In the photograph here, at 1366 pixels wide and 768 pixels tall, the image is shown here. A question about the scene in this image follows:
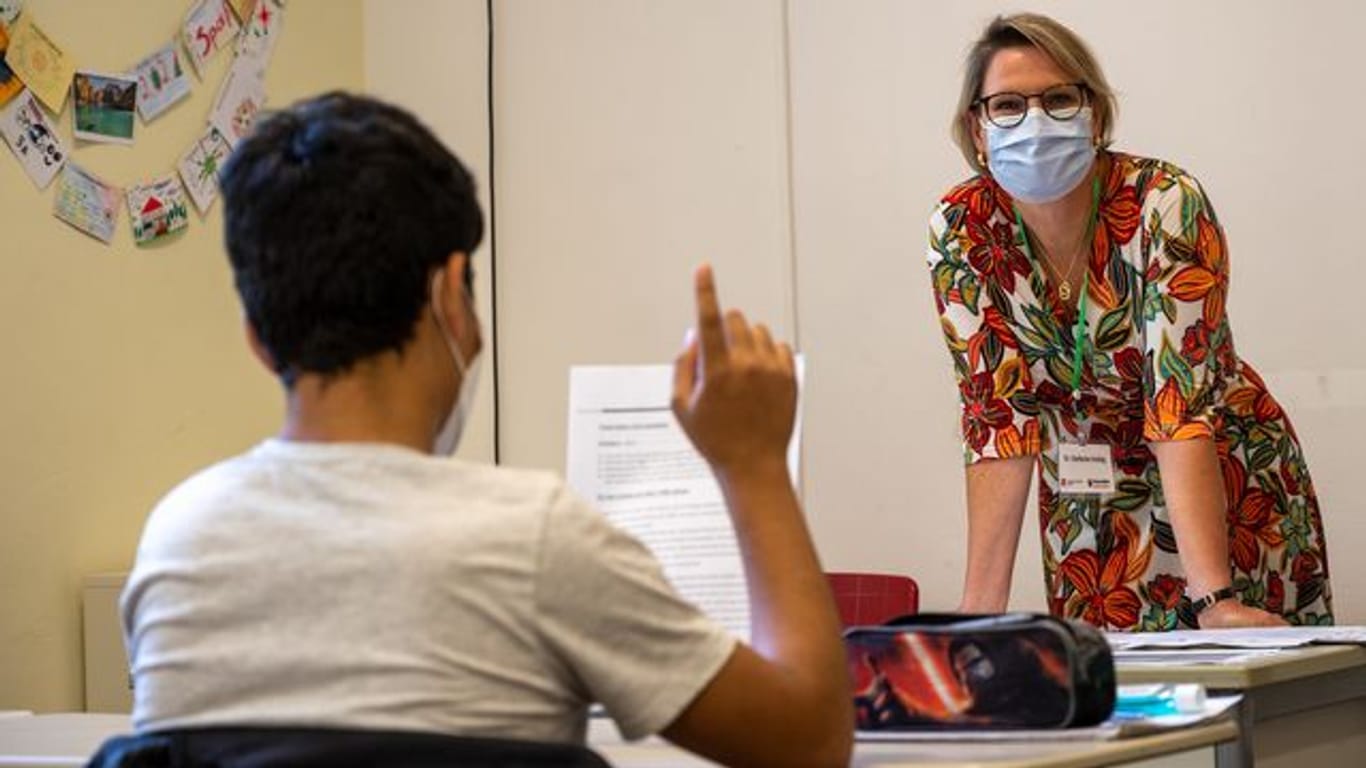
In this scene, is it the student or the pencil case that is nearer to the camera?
the student

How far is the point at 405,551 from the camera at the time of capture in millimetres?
1167

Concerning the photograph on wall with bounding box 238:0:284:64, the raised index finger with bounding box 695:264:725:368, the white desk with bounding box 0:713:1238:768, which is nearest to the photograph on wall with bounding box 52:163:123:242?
the photograph on wall with bounding box 238:0:284:64

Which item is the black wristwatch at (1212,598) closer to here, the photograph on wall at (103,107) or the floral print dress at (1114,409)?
the floral print dress at (1114,409)

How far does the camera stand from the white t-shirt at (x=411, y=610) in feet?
3.80

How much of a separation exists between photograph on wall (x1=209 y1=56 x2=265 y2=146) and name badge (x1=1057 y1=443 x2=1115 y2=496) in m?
2.16

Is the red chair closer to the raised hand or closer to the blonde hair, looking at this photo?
the blonde hair

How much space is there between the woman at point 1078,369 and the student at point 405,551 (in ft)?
5.18

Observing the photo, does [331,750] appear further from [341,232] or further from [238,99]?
[238,99]

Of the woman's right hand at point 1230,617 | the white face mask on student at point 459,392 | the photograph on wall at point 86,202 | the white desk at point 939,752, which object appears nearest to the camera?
the white face mask on student at point 459,392

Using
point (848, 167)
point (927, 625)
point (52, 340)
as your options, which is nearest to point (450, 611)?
point (927, 625)

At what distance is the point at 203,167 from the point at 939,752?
308cm

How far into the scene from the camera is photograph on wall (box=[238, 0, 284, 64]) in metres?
4.44

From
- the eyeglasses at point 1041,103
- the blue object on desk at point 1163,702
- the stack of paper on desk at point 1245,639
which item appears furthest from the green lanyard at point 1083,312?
the blue object on desk at point 1163,702

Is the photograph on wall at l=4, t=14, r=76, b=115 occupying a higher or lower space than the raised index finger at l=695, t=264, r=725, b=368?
higher
